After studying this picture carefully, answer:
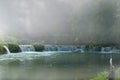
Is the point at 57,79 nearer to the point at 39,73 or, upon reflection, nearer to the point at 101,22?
the point at 39,73

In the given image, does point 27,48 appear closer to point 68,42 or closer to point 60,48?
point 60,48

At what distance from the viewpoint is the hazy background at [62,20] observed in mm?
79125

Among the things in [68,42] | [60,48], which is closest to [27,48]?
[60,48]

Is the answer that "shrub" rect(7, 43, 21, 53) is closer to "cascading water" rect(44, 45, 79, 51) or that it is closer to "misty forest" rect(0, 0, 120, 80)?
"misty forest" rect(0, 0, 120, 80)

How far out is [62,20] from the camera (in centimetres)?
11138

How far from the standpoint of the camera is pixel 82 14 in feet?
282

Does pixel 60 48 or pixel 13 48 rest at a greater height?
pixel 13 48

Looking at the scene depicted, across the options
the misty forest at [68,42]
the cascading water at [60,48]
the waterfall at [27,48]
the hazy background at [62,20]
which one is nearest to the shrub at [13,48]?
the misty forest at [68,42]

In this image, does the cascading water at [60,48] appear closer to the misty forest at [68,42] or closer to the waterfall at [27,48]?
the misty forest at [68,42]

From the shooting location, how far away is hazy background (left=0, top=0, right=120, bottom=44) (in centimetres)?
7912

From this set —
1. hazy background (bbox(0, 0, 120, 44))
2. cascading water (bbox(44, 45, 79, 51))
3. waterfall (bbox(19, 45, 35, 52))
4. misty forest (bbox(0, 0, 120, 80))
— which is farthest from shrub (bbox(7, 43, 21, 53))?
hazy background (bbox(0, 0, 120, 44))

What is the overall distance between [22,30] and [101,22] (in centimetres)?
4890

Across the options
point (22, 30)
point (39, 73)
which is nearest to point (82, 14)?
point (22, 30)

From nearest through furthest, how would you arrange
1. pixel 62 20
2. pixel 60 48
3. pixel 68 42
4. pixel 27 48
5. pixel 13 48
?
pixel 13 48
pixel 27 48
pixel 60 48
pixel 68 42
pixel 62 20
